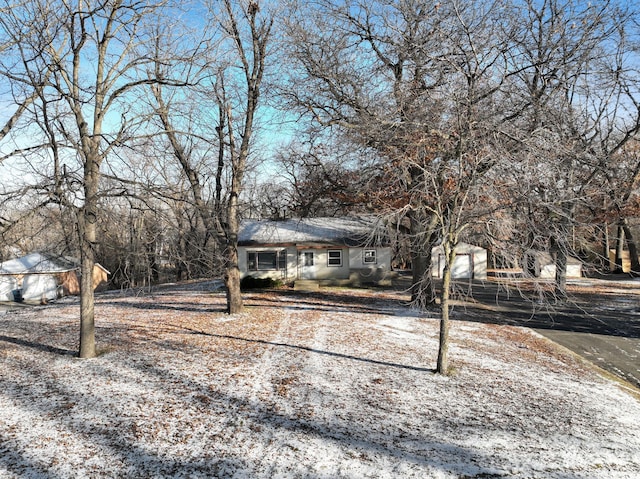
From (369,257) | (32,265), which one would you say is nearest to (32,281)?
(32,265)

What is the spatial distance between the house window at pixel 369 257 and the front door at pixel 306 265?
3.11m

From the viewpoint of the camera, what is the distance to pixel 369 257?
1028 inches

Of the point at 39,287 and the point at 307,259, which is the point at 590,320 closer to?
the point at 307,259

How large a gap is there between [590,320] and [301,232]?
1596 centimetres

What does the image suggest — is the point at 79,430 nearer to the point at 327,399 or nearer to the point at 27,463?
the point at 27,463

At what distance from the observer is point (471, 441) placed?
20.2 ft

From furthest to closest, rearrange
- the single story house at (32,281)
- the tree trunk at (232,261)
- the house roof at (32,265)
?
the single story house at (32,281) < the house roof at (32,265) < the tree trunk at (232,261)

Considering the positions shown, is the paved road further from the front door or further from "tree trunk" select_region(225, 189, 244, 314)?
the front door

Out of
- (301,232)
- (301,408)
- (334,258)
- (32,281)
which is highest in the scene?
(301,232)

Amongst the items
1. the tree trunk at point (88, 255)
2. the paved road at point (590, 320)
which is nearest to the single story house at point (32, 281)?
the tree trunk at point (88, 255)

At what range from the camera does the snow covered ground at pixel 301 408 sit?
5.44 m

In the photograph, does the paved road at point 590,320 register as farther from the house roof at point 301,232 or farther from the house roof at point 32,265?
the house roof at point 32,265

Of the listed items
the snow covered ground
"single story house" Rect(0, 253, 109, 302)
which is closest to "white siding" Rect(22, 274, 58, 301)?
"single story house" Rect(0, 253, 109, 302)

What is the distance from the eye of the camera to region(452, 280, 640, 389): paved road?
11.3m
